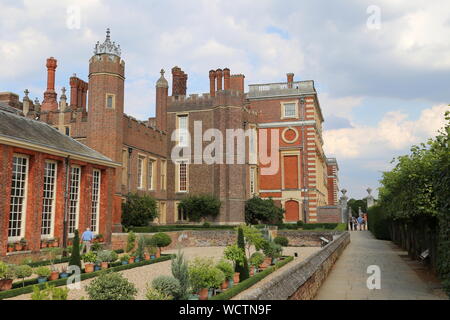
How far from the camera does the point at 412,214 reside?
1344cm

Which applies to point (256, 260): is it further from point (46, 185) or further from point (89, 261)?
point (46, 185)

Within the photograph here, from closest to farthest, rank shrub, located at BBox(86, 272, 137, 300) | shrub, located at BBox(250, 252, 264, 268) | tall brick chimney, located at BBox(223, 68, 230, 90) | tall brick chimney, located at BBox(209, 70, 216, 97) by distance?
1. shrub, located at BBox(86, 272, 137, 300)
2. shrub, located at BBox(250, 252, 264, 268)
3. tall brick chimney, located at BBox(223, 68, 230, 90)
4. tall brick chimney, located at BBox(209, 70, 216, 97)

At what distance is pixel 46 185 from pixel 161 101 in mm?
19044

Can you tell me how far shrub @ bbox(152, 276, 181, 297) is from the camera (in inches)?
321

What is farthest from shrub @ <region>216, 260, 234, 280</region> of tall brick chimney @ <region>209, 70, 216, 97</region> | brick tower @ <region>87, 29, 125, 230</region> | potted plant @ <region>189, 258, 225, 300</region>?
tall brick chimney @ <region>209, 70, 216, 97</region>

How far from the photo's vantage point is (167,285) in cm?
823

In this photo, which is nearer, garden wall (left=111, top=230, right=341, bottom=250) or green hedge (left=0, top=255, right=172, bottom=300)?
green hedge (left=0, top=255, right=172, bottom=300)

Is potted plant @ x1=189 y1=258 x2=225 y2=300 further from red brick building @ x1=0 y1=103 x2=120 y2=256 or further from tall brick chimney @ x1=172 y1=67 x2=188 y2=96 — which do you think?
tall brick chimney @ x1=172 y1=67 x2=188 y2=96

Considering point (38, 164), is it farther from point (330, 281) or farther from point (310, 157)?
point (310, 157)

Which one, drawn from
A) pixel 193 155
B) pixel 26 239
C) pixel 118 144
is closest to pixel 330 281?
pixel 26 239

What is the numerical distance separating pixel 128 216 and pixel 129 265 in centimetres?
1256

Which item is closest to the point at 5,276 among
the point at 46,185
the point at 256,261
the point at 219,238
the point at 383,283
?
the point at 256,261

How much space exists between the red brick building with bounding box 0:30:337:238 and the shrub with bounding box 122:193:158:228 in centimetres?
69

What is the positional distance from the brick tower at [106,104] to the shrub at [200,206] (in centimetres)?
792
